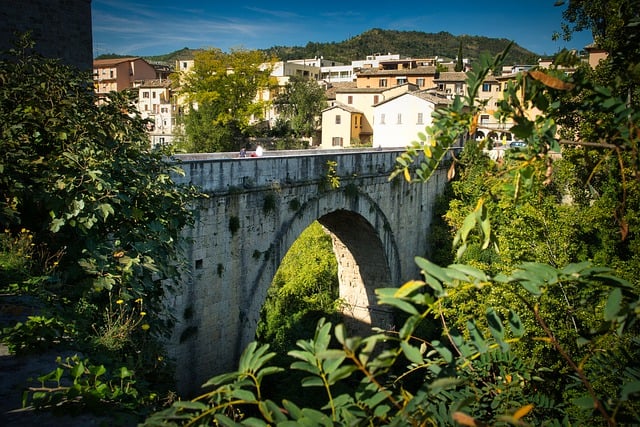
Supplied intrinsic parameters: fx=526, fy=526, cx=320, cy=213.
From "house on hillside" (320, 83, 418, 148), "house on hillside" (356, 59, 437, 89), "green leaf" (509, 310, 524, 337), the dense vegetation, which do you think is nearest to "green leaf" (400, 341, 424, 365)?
the dense vegetation

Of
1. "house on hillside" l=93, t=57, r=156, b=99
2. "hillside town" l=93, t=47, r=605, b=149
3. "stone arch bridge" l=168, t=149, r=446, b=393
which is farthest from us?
"house on hillside" l=93, t=57, r=156, b=99

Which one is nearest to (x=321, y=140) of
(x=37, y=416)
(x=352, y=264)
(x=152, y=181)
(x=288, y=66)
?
(x=288, y=66)

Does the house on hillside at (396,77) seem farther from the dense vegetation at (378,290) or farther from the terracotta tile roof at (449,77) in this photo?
the dense vegetation at (378,290)

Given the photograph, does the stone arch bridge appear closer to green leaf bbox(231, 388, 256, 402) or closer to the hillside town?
green leaf bbox(231, 388, 256, 402)

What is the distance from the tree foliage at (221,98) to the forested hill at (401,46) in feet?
248

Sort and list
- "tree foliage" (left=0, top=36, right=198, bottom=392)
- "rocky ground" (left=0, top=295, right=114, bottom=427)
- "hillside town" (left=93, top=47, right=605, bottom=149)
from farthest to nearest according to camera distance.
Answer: "hillside town" (left=93, top=47, right=605, bottom=149) < "tree foliage" (left=0, top=36, right=198, bottom=392) < "rocky ground" (left=0, top=295, right=114, bottom=427)

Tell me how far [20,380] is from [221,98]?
31797 millimetres

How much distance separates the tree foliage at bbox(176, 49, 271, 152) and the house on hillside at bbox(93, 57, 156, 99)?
13652 millimetres

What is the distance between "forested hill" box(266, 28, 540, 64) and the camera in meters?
117

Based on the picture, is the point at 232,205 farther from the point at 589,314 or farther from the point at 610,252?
the point at 610,252

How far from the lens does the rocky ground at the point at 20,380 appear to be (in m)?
2.92

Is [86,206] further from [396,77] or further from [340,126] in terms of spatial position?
[396,77]

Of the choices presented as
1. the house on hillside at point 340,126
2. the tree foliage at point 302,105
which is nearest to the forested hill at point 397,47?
the tree foliage at point 302,105

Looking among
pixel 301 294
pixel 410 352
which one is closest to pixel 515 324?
pixel 410 352
